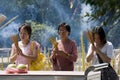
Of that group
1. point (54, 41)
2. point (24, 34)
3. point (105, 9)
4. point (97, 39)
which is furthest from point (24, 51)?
point (105, 9)

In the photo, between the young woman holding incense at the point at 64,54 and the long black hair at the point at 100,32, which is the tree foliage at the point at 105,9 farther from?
Result: the long black hair at the point at 100,32

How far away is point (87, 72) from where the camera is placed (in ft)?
8.34

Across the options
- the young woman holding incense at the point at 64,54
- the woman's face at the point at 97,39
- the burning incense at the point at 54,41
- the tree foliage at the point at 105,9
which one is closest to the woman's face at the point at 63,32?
the young woman holding incense at the point at 64,54

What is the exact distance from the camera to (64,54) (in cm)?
349

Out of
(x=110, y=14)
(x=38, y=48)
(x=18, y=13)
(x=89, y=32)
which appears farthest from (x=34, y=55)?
(x=18, y=13)

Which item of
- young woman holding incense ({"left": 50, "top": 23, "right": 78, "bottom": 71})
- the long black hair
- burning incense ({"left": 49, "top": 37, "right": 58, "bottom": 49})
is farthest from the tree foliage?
burning incense ({"left": 49, "top": 37, "right": 58, "bottom": 49})

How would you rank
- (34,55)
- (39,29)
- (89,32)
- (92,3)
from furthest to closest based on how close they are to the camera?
1. (39,29)
2. (92,3)
3. (34,55)
4. (89,32)

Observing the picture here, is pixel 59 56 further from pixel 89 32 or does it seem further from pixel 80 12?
pixel 80 12

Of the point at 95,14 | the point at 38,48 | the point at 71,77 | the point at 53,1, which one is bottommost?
the point at 71,77

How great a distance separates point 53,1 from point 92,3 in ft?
51.4

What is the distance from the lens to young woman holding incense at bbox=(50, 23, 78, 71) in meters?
3.53

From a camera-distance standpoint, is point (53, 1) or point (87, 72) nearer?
point (87, 72)

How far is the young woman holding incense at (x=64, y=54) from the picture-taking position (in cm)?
353

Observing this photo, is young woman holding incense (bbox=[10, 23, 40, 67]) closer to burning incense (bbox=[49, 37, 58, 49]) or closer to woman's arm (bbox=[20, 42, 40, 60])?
woman's arm (bbox=[20, 42, 40, 60])
